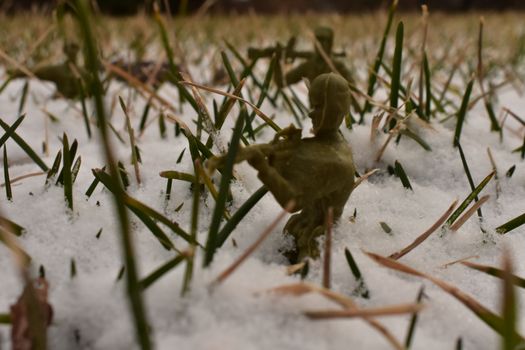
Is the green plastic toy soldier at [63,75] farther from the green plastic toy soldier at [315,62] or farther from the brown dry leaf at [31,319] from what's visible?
the brown dry leaf at [31,319]

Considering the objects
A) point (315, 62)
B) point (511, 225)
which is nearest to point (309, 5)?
point (315, 62)

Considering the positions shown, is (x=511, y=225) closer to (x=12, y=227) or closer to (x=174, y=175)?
(x=174, y=175)

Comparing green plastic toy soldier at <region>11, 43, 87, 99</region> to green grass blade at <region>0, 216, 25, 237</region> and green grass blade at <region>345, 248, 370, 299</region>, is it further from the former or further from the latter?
green grass blade at <region>345, 248, 370, 299</region>

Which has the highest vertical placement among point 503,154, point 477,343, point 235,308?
point 503,154

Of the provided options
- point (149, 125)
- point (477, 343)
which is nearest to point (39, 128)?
point (149, 125)

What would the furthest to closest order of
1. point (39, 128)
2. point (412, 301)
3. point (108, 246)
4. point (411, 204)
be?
point (39, 128) → point (411, 204) → point (108, 246) → point (412, 301)

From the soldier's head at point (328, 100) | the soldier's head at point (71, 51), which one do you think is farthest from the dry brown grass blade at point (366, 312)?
the soldier's head at point (71, 51)

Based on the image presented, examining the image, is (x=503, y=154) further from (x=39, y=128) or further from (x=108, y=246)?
(x=39, y=128)
